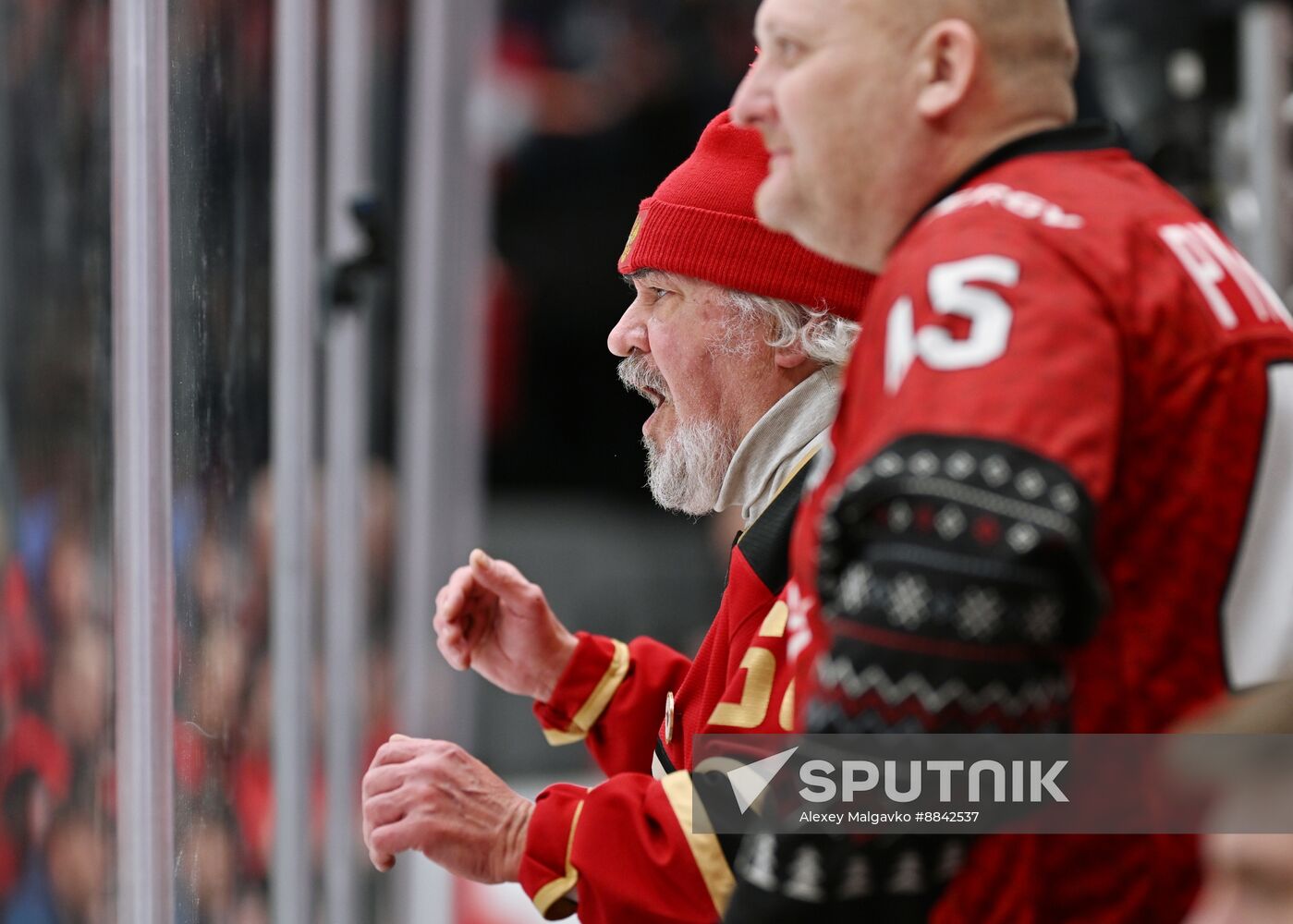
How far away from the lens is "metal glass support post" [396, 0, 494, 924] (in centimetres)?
479

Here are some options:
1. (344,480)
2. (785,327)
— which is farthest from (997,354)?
(344,480)

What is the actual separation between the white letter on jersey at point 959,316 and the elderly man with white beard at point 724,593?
35cm

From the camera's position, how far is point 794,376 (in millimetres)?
1396

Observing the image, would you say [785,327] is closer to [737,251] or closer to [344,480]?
[737,251]

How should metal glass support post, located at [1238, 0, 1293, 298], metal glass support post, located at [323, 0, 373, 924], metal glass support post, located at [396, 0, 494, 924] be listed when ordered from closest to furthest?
metal glass support post, located at [1238, 0, 1293, 298] → metal glass support post, located at [323, 0, 373, 924] → metal glass support post, located at [396, 0, 494, 924]

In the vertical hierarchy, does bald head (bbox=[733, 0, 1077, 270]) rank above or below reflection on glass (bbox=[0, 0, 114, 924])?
above

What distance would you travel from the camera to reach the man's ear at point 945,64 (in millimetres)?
891

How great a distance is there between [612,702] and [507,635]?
Answer: 0.11m

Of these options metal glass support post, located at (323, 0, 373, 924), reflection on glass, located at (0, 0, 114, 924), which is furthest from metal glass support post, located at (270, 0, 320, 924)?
reflection on glass, located at (0, 0, 114, 924)

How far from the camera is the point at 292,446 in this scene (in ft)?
9.25

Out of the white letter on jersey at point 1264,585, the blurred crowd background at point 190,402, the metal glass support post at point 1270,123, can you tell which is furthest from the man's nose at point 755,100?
the metal glass support post at point 1270,123

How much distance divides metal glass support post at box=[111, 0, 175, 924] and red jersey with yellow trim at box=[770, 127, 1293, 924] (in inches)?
29.8

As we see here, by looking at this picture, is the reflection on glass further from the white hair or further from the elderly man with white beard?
the white hair

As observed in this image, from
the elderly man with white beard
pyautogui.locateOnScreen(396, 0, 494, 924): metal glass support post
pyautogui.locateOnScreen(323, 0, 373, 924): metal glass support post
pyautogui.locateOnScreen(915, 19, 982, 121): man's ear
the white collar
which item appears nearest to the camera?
pyautogui.locateOnScreen(915, 19, 982, 121): man's ear
